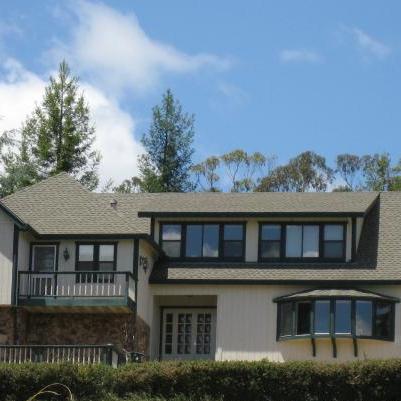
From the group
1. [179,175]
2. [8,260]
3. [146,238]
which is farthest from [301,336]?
[179,175]

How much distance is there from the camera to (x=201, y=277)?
42875 mm

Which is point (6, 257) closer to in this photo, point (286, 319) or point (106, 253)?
point (106, 253)

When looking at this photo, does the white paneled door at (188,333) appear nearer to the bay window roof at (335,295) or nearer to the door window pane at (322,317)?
the bay window roof at (335,295)

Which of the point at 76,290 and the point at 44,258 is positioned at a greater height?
the point at 44,258

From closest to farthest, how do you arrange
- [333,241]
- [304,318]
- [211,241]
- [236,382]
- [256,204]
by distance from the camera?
1. [236,382]
2. [304,318]
3. [333,241]
4. [211,241]
5. [256,204]

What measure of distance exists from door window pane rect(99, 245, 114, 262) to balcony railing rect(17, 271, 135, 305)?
0.84 meters

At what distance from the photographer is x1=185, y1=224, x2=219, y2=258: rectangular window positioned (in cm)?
4444

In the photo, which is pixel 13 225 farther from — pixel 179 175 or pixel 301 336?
pixel 179 175

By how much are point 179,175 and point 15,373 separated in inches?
1221

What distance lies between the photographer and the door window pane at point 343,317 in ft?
134

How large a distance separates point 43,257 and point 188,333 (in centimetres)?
560

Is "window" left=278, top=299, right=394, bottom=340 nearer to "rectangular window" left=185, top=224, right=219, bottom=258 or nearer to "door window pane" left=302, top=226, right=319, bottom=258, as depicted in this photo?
"door window pane" left=302, top=226, right=319, bottom=258

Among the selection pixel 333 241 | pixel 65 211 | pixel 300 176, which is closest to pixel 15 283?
pixel 65 211

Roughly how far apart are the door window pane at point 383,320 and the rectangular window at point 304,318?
84.1 inches
